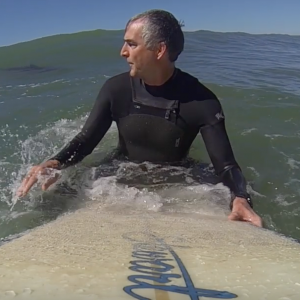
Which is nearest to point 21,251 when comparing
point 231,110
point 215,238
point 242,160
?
point 215,238

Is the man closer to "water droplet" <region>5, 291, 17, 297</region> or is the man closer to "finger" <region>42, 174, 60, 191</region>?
"finger" <region>42, 174, 60, 191</region>

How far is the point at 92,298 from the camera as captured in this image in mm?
992

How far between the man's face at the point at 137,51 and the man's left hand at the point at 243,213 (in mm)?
1055

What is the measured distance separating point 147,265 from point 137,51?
1.94 metres

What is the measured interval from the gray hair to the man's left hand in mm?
1060

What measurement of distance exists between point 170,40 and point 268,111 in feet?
14.5

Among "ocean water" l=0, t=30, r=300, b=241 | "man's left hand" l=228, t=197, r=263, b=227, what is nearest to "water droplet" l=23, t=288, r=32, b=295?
"ocean water" l=0, t=30, r=300, b=241

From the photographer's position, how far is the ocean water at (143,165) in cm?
352

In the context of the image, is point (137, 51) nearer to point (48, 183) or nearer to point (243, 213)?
point (48, 183)

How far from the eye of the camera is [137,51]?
9.80 ft

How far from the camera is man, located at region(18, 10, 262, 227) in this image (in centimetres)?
299

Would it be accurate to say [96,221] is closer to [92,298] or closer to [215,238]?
[215,238]

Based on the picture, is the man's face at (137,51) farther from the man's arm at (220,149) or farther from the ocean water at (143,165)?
the ocean water at (143,165)

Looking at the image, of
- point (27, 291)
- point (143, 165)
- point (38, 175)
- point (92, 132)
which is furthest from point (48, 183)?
point (27, 291)
